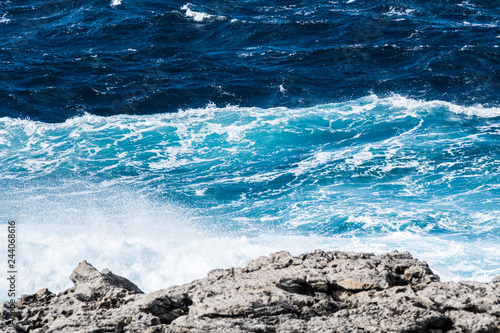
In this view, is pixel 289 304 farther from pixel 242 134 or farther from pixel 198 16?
pixel 198 16

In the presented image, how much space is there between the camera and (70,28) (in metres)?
44.7

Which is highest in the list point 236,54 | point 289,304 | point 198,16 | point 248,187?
point 198,16

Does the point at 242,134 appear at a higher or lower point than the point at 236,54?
lower

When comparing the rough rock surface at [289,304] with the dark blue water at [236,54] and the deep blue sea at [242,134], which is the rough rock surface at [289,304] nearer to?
the deep blue sea at [242,134]

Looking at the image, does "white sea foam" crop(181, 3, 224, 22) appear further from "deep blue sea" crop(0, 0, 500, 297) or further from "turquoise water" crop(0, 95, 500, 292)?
"turquoise water" crop(0, 95, 500, 292)

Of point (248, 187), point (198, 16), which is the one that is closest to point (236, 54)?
point (198, 16)

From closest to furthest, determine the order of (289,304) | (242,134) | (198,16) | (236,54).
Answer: (289,304) → (242,134) → (236,54) → (198,16)

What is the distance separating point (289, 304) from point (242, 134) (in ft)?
71.8

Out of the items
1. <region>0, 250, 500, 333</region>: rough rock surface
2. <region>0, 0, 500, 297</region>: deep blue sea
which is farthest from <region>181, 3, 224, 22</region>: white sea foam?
<region>0, 250, 500, 333</region>: rough rock surface

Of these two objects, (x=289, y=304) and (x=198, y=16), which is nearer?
(x=289, y=304)

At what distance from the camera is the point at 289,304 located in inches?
376

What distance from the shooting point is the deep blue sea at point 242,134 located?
21234mm

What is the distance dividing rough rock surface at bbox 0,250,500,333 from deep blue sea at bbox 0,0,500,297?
7.68 metres

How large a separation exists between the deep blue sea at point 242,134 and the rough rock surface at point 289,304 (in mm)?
7675
